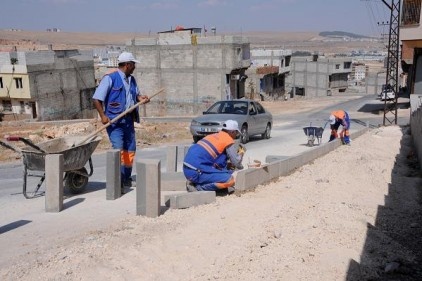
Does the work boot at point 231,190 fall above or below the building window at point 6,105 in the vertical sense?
above

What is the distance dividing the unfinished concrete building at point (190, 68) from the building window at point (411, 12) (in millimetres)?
14776

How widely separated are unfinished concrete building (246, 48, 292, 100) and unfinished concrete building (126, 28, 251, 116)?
1035cm

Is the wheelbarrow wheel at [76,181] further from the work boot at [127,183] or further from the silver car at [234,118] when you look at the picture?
the silver car at [234,118]

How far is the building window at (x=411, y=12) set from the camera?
90.9ft

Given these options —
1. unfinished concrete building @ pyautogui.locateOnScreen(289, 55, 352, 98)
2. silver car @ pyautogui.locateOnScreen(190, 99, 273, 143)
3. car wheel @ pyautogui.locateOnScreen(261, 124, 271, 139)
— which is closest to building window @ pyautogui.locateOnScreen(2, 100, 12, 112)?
car wheel @ pyautogui.locateOnScreen(261, 124, 271, 139)

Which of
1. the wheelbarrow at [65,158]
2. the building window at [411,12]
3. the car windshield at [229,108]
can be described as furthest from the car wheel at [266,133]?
the building window at [411,12]

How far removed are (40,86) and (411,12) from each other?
1260 inches

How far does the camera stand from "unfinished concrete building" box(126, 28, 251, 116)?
1602 inches

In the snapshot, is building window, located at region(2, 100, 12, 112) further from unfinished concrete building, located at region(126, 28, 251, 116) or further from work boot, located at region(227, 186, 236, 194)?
work boot, located at region(227, 186, 236, 194)

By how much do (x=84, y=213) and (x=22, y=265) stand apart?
2039 mm

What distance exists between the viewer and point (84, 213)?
6.43m

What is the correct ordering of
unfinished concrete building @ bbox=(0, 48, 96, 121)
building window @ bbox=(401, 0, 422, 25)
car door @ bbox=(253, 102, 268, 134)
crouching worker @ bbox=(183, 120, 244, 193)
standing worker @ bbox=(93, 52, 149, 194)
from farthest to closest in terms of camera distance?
1. unfinished concrete building @ bbox=(0, 48, 96, 121)
2. building window @ bbox=(401, 0, 422, 25)
3. car door @ bbox=(253, 102, 268, 134)
4. standing worker @ bbox=(93, 52, 149, 194)
5. crouching worker @ bbox=(183, 120, 244, 193)

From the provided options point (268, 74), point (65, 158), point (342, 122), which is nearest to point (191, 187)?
point (65, 158)

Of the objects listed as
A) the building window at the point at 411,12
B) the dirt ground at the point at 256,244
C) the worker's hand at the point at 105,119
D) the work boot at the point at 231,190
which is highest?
the building window at the point at 411,12
